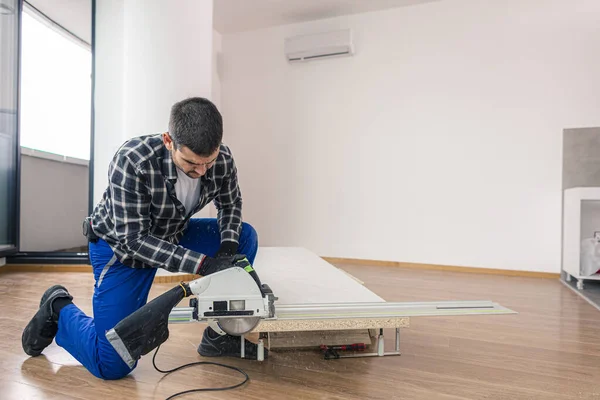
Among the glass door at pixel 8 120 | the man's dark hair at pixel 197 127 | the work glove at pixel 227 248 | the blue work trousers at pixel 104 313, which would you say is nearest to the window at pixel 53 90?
the glass door at pixel 8 120

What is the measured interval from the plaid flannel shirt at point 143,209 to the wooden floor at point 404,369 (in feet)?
1.25

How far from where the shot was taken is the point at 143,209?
48.7 inches

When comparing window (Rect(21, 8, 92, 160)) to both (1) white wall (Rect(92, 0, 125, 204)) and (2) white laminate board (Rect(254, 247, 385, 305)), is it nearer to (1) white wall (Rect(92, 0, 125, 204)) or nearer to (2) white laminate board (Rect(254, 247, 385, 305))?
(1) white wall (Rect(92, 0, 125, 204))

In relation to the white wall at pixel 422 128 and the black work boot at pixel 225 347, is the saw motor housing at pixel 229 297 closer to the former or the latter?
the black work boot at pixel 225 347

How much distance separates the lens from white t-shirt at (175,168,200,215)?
52.0 inches

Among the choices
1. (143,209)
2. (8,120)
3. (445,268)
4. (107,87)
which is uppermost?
Result: (107,87)

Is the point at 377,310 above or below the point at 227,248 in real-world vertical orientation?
below

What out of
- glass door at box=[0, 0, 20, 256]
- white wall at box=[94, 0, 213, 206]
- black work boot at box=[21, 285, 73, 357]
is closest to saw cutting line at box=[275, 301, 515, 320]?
black work boot at box=[21, 285, 73, 357]

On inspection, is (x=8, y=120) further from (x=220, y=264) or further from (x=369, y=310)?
(x=369, y=310)

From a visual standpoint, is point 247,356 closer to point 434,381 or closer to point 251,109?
point 434,381

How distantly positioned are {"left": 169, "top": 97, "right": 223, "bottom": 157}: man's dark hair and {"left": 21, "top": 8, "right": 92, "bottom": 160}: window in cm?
261

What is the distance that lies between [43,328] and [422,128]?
3267 millimetres

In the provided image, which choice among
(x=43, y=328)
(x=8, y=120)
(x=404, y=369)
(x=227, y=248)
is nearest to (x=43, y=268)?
(x=8, y=120)

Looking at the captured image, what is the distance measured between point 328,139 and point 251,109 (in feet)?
3.06
